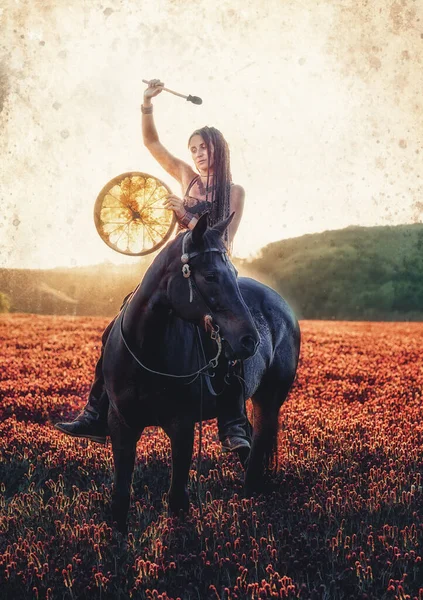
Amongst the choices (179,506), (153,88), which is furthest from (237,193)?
(179,506)

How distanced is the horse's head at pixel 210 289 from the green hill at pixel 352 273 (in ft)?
130

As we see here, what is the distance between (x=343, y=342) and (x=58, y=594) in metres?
13.7

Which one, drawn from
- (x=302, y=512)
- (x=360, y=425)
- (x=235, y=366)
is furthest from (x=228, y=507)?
(x=360, y=425)

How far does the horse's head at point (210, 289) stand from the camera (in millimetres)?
3781

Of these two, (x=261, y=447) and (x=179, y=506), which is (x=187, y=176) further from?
(x=179, y=506)

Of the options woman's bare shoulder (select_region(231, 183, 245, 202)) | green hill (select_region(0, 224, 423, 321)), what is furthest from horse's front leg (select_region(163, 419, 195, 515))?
green hill (select_region(0, 224, 423, 321))

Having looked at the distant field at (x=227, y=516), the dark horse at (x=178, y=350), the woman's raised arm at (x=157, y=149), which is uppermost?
the woman's raised arm at (x=157, y=149)

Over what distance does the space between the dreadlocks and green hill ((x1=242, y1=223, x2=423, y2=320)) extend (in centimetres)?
3860

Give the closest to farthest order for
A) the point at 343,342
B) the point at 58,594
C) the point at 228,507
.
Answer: the point at 58,594 < the point at 228,507 < the point at 343,342

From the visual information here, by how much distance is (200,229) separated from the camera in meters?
3.92

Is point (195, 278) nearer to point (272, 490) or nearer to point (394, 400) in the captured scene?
point (272, 490)

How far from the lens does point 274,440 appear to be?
5945mm

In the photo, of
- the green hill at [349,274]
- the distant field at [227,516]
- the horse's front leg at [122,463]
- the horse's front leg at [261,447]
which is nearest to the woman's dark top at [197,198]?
the horse's front leg at [122,463]

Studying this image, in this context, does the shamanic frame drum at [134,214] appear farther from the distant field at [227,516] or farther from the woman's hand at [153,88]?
the distant field at [227,516]
